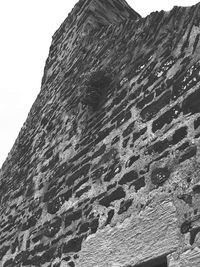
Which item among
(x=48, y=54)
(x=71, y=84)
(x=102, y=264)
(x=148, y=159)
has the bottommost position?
(x=102, y=264)

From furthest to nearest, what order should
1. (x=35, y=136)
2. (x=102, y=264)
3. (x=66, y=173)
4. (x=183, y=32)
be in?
(x=35, y=136)
(x=66, y=173)
(x=183, y=32)
(x=102, y=264)

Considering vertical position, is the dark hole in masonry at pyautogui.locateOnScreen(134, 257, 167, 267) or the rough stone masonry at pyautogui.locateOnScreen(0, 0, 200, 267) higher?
the rough stone masonry at pyautogui.locateOnScreen(0, 0, 200, 267)

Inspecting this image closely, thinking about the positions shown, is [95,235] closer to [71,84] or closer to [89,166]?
[89,166]

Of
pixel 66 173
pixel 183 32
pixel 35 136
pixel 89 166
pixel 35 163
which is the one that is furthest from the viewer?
pixel 35 136

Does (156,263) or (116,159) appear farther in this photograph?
(116,159)

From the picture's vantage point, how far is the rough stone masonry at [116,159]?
9.78ft

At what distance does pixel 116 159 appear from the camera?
12.1ft

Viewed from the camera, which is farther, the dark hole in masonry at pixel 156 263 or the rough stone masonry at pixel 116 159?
the rough stone masonry at pixel 116 159

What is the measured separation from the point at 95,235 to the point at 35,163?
6.24 ft

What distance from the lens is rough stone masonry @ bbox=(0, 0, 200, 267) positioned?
117 inches

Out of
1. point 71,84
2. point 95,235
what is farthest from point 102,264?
point 71,84

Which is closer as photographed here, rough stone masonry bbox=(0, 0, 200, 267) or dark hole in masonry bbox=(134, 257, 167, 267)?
dark hole in masonry bbox=(134, 257, 167, 267)

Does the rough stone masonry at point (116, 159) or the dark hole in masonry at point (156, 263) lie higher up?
the rough stone masonry at point (116, 159)

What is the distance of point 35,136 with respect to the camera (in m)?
5.64
